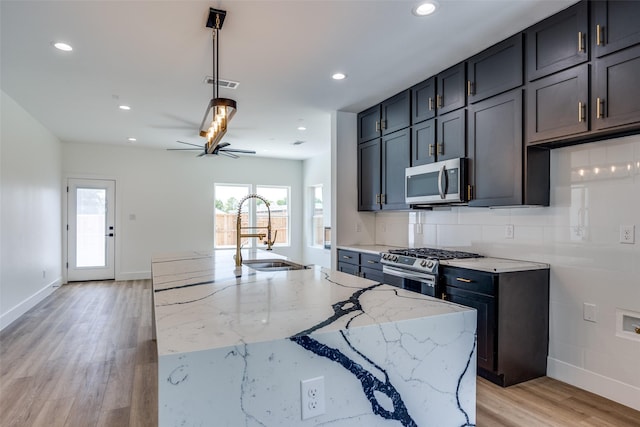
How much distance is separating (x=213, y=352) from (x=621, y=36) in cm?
268

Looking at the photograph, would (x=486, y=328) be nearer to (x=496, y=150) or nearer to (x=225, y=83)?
(x=496, y=150)

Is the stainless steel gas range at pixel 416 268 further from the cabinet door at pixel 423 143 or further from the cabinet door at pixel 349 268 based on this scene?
the cabinet door at pixel 423 143

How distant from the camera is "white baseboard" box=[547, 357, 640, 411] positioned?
235cm

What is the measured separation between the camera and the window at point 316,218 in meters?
7.93

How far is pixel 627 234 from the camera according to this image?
2381mm

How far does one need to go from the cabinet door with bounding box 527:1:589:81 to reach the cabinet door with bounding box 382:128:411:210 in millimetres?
1412

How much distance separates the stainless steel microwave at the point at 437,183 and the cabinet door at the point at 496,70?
1.89 ft

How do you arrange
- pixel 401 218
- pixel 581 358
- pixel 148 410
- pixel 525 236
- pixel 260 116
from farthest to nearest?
pixel 260 116 → pixel 401 218 → pixel 525 236 → pixel 581 358 → pixel 148 410

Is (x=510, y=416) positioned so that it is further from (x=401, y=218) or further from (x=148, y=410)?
(x=401, y=218)

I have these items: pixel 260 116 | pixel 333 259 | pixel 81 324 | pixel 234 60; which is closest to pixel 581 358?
pixel 333 259

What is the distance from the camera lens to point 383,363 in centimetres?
116

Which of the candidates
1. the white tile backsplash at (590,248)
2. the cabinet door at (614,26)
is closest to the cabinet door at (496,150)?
the white tile backsplash at (590,248)

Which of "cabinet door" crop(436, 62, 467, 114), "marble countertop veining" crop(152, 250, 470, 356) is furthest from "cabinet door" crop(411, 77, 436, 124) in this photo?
"marble countertop veining" crop(152, 250, 470, 356)

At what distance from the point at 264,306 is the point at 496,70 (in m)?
2.63
